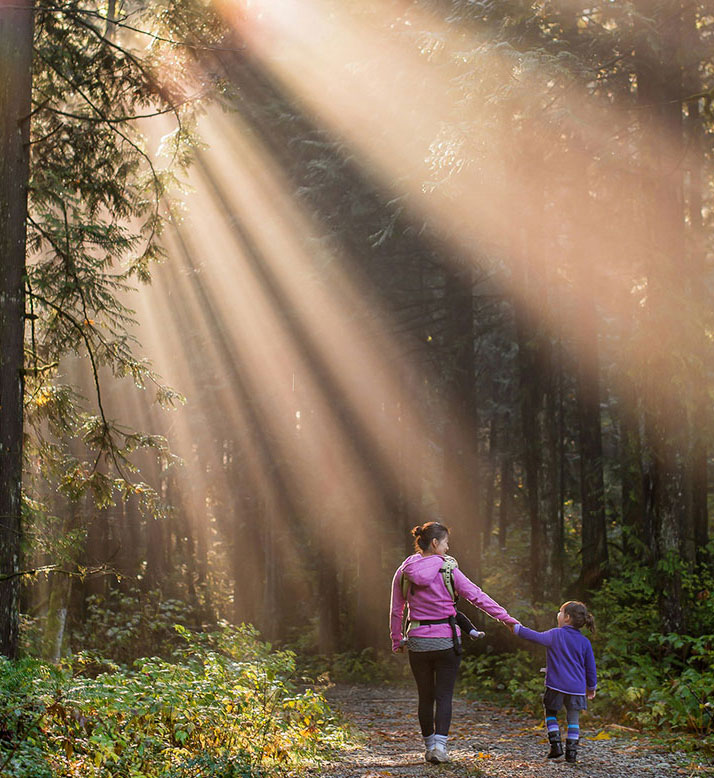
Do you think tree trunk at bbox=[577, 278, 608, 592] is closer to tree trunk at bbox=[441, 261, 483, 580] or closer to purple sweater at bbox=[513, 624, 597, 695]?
tree trunk at bbox=[441, 261, 483, 580]

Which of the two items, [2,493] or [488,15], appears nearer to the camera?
[2,493]

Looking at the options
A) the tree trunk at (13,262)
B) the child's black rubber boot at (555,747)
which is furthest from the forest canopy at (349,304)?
the child's black rubber boot at (555,747)

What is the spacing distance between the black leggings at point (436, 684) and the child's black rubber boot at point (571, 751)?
1.02 m

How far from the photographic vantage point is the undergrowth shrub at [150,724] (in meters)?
5.57

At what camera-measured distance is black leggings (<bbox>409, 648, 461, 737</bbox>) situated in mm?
7262

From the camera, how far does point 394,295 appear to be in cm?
1983

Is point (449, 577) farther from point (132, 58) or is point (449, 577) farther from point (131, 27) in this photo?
point (132, 58)

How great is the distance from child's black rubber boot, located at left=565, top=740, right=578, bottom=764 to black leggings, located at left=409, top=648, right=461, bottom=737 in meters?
1.02

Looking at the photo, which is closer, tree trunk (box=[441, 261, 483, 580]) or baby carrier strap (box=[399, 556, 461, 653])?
baby carrier strap (box=[399, 556, 461, 653])

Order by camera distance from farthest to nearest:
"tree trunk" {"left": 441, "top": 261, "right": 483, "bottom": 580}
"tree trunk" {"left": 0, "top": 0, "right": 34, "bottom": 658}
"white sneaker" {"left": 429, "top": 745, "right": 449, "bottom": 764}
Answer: "tree trunk" {"left": 441, "top": 261, "right": 483, "bottom": 580} → "tree trunk" {"left": 0, "top": 0, "right": 34, "bottom": 658} → "white sneaker" {"left": 429, "top": 745, "right": 449, "bottom": 764}

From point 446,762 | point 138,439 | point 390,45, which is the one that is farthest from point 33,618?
point 390,45

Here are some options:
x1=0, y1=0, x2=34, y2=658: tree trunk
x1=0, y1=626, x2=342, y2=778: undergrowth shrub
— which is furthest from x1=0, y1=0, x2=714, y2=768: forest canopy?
x1=0, y1=626, x2=342, y2=778: undergrowth shrub

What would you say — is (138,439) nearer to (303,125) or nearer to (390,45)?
(390,45)

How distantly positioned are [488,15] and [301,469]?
12.8 m
